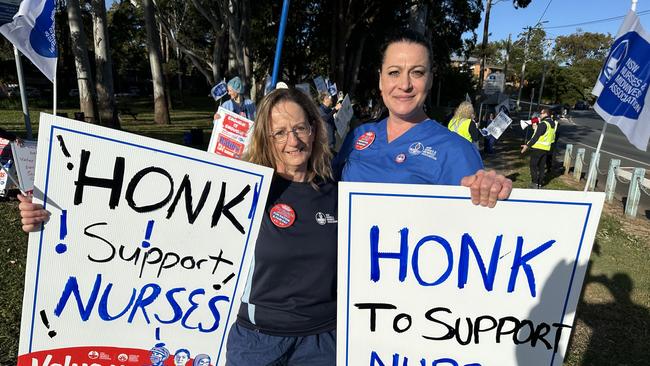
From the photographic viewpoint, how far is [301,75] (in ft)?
99.8

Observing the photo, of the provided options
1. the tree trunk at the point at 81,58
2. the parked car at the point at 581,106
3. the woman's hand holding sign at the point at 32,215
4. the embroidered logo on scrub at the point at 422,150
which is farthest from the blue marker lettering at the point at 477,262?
the parked car at the point at 581,106

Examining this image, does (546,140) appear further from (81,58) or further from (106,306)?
(81,58)

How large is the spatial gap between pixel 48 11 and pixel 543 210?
463 cm

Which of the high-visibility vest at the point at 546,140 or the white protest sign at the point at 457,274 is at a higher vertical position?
the high-visibility vest at the point at 546,140

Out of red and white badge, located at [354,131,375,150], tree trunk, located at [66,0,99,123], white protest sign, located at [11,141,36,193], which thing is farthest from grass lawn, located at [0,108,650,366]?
tree trunk, located at [66,0,99,123]

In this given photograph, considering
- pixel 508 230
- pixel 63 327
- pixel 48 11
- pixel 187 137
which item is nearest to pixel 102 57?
pixel 187 137

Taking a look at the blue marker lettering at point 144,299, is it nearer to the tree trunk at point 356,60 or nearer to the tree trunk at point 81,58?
the tree trunk at point 81,58

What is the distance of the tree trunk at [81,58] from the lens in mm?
10656

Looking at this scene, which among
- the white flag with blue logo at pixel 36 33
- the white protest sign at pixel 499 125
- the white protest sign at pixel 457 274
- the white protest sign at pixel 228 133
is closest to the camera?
the white protest sign at pixel 457 274

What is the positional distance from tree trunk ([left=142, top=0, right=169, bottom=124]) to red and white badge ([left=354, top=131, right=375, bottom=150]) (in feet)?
52.5

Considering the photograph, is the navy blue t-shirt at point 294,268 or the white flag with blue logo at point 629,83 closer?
the navy blue t-shirt at point 294,268

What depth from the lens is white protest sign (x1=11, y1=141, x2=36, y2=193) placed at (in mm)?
4812

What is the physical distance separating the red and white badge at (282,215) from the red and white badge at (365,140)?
430mm

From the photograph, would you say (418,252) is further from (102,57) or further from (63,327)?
(102,57)
